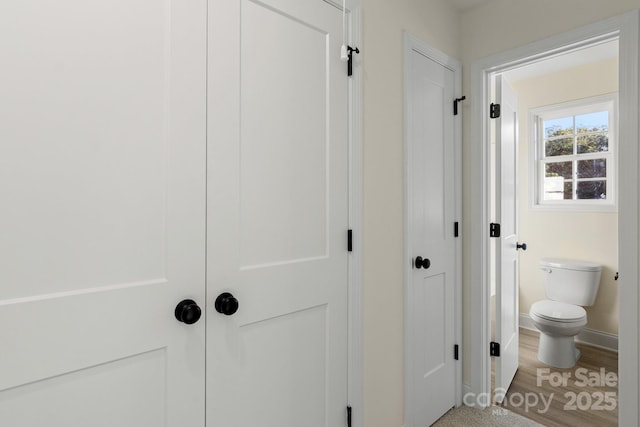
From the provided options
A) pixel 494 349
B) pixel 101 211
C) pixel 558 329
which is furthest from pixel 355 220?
pixel 558 329

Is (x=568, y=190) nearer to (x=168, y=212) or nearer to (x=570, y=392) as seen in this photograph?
(x=570, y=392)

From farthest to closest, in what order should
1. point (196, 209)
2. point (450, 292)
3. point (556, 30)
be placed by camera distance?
point (450, 292)
point (556, 30)
point (196, 209)

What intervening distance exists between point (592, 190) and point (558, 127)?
27.2 inches

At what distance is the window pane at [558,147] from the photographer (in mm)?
3402

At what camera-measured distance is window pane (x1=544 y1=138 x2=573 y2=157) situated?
3402mm

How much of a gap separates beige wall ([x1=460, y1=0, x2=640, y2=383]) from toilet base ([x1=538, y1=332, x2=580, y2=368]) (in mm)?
1026

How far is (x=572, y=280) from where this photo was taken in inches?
121

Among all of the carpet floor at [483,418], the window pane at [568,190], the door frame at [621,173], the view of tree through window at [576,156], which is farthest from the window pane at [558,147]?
the carpet floor at [483,418]

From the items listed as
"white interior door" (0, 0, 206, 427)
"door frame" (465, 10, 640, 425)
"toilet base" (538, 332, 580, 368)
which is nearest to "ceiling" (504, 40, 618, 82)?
"door frame" (465, 10, 640, 425)

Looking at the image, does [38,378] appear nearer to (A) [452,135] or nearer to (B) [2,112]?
(B) [2,112]

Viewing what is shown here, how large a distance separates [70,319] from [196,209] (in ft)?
1.38

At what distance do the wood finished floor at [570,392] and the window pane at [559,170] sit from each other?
1609 millimetres

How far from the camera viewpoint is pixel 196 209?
1082 mm

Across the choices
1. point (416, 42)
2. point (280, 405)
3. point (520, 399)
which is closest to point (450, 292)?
point (520, 399)
